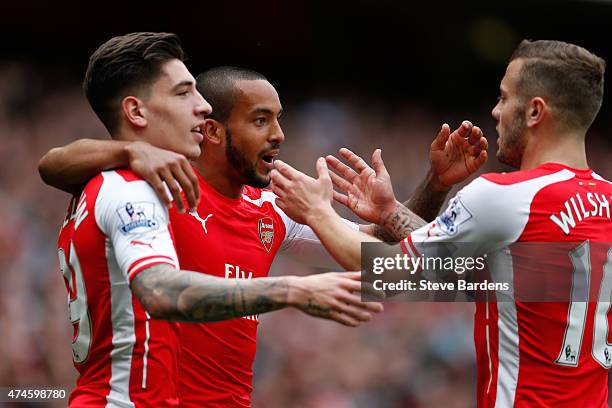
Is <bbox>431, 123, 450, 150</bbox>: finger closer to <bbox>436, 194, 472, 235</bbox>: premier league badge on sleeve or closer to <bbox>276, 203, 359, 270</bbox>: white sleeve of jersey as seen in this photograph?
<bbox>276, 203, 359, 270</bbox>: white sleeve of jersey

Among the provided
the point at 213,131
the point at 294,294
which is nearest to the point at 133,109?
the point at 213,131

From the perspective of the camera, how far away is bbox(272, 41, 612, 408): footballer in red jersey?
153 inches

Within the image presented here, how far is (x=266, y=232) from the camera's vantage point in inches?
200

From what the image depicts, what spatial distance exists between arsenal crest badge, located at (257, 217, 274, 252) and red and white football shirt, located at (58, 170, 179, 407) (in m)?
1.35

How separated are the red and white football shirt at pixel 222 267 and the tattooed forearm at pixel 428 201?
36.2 inches

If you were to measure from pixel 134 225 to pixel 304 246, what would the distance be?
2145 mm

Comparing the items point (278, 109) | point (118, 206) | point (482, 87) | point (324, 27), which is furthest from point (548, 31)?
point (118, 206)

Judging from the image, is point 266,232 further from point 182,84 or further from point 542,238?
point 542,238

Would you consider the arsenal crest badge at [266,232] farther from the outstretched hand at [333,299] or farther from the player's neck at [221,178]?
the outstretched hand at [333,299]


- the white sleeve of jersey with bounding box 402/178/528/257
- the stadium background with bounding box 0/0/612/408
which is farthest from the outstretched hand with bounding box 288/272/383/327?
the stadium background with bounding box 0/0/612/408

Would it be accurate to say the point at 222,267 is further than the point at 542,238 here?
Yes

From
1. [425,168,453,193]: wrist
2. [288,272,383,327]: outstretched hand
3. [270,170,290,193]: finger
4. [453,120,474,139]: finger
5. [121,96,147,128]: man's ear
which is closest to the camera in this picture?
[288,272,383,327]: outstretched hand

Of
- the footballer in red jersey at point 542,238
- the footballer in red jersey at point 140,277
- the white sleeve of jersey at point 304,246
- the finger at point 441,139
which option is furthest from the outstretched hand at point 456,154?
the footballer in red jersey at point 140,277

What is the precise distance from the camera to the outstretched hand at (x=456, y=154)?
17.0ft
